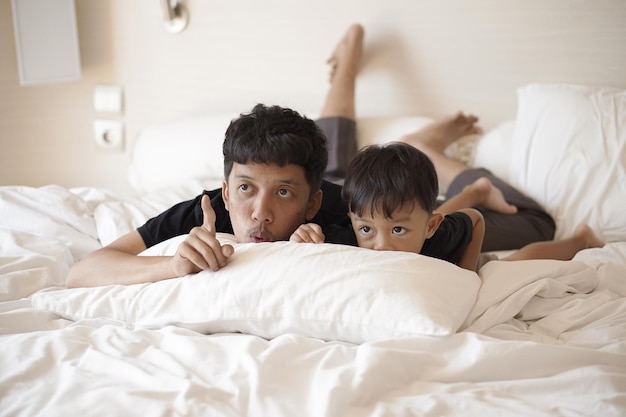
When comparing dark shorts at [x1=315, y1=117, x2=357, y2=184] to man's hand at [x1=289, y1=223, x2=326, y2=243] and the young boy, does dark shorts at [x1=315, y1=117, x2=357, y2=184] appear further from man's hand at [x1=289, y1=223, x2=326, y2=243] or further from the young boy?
man's hand at [x1=289, y1=223, x2=326, y2=243]

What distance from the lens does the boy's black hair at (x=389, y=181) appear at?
103 cm

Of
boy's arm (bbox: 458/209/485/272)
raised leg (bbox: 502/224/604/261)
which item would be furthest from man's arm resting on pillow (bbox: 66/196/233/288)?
raised leg (bbox: 502/224/604/261)

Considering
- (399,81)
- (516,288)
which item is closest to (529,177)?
(399,81)

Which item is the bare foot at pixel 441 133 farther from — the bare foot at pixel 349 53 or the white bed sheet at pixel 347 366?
the white bed sheet at pixel 347 366

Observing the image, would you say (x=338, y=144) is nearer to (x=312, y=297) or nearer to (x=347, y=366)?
(x=312, y=297)

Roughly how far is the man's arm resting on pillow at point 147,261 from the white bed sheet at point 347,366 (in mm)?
106

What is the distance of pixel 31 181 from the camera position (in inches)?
94.2

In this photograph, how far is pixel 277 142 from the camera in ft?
3.53

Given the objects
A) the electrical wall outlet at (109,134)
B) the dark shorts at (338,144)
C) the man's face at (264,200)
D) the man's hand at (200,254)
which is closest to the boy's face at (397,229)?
the man's face at (264,200)

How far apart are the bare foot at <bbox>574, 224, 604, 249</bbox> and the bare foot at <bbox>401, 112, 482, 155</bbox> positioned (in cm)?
43

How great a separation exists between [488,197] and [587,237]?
24cm

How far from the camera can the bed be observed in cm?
73

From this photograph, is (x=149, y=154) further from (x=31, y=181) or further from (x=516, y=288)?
(x=516, y=288)

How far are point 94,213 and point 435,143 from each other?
0.89 metres
